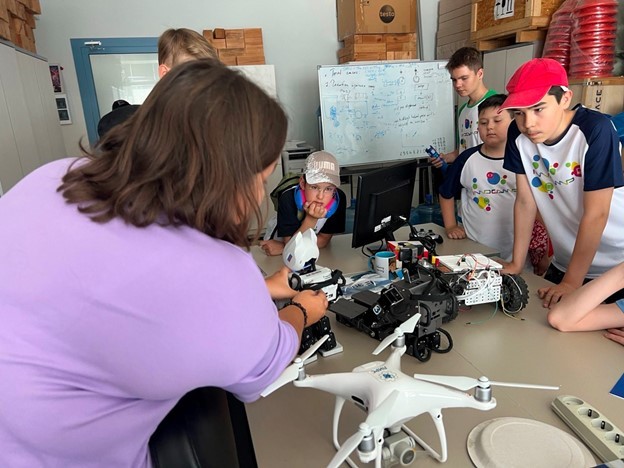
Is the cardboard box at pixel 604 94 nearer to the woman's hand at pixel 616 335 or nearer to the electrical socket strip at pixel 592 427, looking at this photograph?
the woman's hand at pixel 616 335

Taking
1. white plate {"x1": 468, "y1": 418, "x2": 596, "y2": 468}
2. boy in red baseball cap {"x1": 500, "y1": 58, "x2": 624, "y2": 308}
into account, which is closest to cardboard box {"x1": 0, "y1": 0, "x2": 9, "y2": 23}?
boy in red baseball cap {"x1": 500, "y1": 58, "x2": 624, "y2": 308}

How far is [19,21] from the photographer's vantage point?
3375mm

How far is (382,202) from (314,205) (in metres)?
0.30

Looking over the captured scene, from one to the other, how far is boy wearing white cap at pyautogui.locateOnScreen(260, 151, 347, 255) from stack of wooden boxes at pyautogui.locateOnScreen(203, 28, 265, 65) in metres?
2.65

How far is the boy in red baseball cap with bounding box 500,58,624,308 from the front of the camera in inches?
58.3

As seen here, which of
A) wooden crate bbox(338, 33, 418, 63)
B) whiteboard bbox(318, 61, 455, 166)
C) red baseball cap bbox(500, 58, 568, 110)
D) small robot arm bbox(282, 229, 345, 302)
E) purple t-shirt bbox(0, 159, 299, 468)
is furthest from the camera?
wooden crate bbox(338, 33, 418, 63)

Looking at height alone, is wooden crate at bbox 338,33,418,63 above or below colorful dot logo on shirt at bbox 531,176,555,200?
above

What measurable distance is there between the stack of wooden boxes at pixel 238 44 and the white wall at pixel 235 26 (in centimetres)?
30

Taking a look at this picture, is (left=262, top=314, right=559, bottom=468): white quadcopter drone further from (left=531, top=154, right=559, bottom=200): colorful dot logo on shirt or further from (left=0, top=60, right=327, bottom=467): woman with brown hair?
(left=531, top=154, right=559, bottom=200): colorful dot logo on shirt

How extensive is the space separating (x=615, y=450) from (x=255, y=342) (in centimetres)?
68

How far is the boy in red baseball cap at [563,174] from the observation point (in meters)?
1.48

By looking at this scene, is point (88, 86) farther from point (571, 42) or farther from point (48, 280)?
point (48, 280)

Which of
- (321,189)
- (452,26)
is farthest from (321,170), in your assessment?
(452,26)

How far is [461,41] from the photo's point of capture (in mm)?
4250
